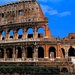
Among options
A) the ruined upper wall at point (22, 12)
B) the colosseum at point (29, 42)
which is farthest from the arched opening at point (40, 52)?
the ruined upper wall at point (22, 12)

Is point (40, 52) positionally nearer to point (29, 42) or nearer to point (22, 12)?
point (29, 42)

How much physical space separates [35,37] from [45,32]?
6.00 feet

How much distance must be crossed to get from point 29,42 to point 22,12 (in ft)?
19.3

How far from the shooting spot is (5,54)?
38.0 m

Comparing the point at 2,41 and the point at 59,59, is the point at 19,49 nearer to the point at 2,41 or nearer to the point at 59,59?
the point at 2,41

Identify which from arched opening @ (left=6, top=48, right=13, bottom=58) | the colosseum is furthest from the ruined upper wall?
arched opening @ (left=6, top=48, right=13, bottom=58)

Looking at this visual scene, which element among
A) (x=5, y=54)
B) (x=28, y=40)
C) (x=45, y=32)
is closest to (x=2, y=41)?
(x=5, y=54)

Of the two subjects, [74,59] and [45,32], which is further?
[45,32]

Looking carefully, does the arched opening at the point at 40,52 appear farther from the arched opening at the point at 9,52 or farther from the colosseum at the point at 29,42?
the arched opening at the point at 9,52

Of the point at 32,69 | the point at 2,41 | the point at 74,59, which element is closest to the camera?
the point at 32,69

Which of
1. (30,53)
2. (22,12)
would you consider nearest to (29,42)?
(30,53)

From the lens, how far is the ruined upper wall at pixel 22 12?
37.5 metres

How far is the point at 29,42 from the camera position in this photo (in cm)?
3594

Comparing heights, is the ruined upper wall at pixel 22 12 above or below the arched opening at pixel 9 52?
above
